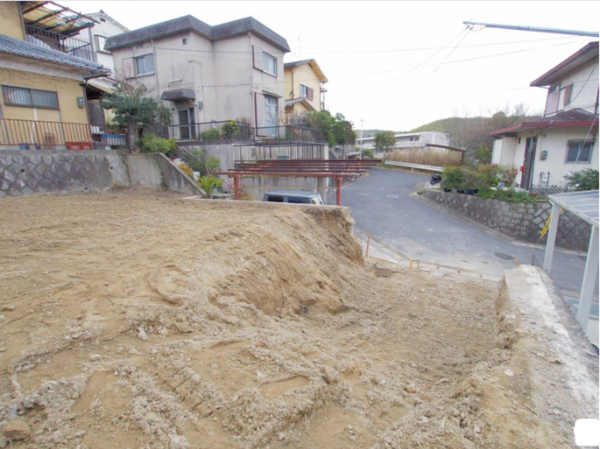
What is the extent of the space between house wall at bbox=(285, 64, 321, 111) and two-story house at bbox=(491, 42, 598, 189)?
14.8m

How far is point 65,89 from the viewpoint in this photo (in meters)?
11.3

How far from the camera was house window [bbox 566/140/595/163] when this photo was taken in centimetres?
1375

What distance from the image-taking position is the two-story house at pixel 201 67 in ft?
55.2

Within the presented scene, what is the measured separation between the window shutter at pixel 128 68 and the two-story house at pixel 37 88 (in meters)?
5.15

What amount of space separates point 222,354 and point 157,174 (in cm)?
1022

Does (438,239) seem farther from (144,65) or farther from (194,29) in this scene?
(144,65)

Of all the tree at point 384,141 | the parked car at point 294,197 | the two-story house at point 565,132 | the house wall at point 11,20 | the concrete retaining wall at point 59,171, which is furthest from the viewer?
the tree at point 384,141

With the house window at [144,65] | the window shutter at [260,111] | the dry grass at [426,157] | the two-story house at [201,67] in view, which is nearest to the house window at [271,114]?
the two-story house at [201,67]

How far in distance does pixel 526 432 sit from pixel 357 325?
2.71m

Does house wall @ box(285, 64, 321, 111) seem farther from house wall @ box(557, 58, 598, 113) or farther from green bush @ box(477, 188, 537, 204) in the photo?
house wall @ box(557, 58, 598, 113)

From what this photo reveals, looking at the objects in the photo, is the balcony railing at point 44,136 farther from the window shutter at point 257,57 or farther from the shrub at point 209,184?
the window shutter at point 257,57

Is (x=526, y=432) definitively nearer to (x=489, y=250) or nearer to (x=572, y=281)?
(x=572, y=281)

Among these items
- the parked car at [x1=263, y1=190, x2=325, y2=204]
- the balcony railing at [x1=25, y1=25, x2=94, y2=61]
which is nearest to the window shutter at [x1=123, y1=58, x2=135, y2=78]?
the balcony railing at [x1=25, y1=25, x2=94, y2=61]

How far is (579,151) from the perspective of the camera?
1395 cm
